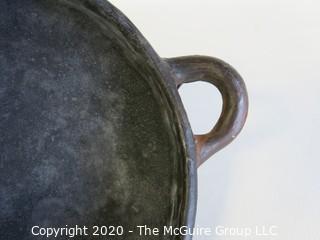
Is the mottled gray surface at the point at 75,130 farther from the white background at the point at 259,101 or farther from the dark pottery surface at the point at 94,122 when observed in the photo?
the white background at the point at 259,101

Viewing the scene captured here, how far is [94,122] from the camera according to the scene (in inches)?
32.3

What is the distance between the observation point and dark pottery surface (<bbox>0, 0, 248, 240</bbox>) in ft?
2.34

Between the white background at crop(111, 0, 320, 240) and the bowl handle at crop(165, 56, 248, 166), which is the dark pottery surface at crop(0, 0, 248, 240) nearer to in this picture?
the bowl handle at crop(165, 56, 248, 166)

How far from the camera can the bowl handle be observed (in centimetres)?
72

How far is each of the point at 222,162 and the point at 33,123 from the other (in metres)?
0.28

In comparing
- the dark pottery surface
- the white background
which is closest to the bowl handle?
the dark pottery surface

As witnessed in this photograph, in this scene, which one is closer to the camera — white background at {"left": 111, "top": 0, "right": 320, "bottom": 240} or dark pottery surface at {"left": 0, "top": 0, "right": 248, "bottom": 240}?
dark pottery surface at {"left": 0, "top": 0, "right": 248, "bottom": 240}

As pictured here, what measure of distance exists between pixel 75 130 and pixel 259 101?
0.93 ft

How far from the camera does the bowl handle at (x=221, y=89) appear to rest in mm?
724

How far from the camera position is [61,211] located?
88cm

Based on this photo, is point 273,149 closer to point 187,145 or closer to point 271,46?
point 271,46

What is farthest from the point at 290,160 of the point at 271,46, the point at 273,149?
the point at 271,46

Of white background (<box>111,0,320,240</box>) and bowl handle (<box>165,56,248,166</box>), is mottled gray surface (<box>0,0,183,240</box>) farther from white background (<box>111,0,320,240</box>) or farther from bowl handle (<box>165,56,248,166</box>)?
white background (<box>111,0,320,240</box>)

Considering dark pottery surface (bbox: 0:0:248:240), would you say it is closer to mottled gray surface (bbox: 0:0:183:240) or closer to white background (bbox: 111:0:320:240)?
mottled gray surface (bbox: 0:0:183:240)
